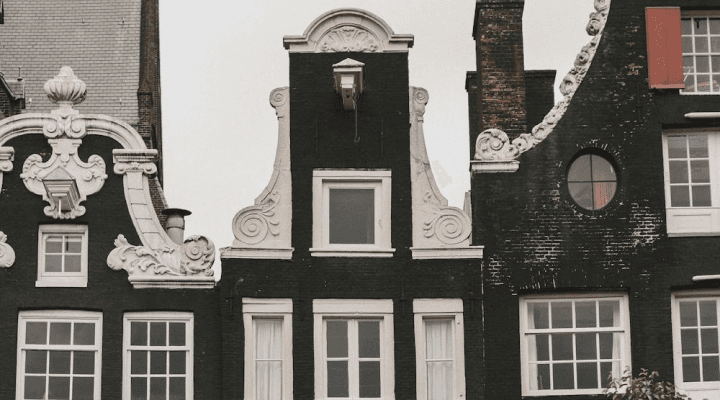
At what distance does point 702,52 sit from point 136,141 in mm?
10232

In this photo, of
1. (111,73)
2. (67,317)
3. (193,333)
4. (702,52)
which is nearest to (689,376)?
(702,52)

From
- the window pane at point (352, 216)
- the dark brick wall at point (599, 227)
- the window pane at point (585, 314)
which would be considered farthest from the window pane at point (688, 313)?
the window pane at point (352, 216)

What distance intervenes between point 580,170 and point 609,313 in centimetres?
260

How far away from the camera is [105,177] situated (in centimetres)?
3209

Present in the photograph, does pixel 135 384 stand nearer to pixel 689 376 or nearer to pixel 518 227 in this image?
pixel 518 227

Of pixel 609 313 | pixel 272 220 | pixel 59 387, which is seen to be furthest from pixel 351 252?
pixel 59 387

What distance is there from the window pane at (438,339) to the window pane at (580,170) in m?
3.41

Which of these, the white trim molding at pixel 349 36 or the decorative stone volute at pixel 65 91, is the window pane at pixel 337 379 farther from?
the decorative stone volute at pixel 65 91

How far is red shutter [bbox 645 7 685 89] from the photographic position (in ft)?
107

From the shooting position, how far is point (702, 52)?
33.1 meters

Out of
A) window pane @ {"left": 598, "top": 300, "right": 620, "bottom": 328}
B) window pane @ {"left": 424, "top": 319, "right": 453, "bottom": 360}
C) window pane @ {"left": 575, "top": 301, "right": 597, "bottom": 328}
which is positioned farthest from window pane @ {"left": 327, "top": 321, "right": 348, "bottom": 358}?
window pane @ {"left": 598, "top": 300, "right": 620, "bottom": 328}

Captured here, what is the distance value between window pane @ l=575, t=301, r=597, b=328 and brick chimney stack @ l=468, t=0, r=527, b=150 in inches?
131

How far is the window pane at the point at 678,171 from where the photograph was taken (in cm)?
3253

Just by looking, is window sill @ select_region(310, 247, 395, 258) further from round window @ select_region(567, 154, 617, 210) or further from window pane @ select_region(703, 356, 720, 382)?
window pane @ select_region(703, 356, 720, 382)
